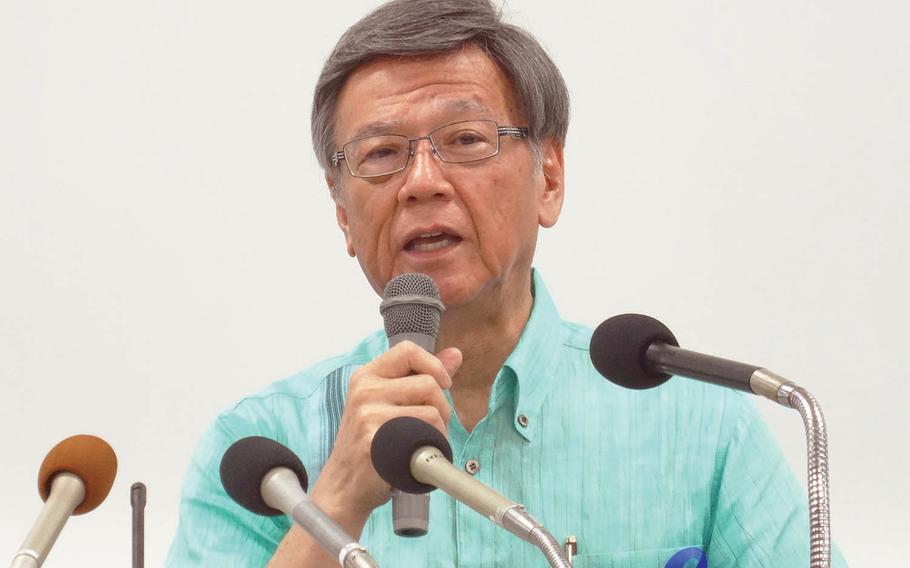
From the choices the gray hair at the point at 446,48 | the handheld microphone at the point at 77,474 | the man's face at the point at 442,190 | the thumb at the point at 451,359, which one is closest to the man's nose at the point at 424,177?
the man's face at the point at 442,190

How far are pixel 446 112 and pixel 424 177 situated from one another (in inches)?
5.8

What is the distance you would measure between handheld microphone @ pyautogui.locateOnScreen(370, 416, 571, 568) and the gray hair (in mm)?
1223

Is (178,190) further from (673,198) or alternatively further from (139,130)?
(673,198)

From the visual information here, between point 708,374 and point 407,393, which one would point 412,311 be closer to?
point 407,393

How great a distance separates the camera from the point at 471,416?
2.57 metres

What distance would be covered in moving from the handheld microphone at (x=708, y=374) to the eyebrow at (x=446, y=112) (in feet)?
2.72

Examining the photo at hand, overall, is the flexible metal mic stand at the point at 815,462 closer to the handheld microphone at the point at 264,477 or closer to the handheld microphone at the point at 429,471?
the handheld microphone at the point at 429,471


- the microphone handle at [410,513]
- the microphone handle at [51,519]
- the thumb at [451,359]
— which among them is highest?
the microphone handle at [51,519]

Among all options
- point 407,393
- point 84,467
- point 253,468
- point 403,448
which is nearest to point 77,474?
point 84,467

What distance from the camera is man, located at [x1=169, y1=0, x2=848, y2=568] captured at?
2441 millimetres

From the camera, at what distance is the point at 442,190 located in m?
2.45

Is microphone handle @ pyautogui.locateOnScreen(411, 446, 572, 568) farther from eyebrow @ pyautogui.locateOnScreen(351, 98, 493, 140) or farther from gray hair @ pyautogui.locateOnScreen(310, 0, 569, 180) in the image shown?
gray hair @ pyautogui.locateOnScreen(310, 0, 569, 180)

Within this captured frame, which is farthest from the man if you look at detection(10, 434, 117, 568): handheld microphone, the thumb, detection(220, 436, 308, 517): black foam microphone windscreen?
detection(10, 434, 117, 568): handheld microphone

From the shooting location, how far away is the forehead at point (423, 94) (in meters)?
2.51
